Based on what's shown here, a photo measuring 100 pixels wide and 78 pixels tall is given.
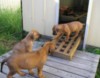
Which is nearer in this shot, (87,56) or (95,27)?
(87,56)

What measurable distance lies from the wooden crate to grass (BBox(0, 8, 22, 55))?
53.2 inches

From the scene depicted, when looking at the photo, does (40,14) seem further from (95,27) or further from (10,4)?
(10,4)

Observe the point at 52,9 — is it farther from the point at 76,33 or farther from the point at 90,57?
the point at 90,57

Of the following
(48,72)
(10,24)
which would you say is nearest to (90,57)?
(48,72)

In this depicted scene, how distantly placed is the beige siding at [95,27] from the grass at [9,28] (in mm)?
1898

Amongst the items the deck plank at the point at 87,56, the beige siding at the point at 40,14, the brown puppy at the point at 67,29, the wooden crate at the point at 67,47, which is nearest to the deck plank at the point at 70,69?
the wooden crate at the point at 67,47

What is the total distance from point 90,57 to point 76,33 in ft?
2.11

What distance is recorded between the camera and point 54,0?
4090 millimetres

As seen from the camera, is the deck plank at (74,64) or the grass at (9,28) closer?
the deck plank at (74,64)

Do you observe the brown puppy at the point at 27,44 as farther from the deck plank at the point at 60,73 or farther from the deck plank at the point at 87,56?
the deck plank at the point at 87,56

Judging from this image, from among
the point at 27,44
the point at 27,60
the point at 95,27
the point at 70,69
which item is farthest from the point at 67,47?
the point at 27,60

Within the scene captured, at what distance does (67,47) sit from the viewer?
373cm

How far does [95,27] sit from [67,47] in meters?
0.78

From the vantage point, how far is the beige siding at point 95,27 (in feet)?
12.6
